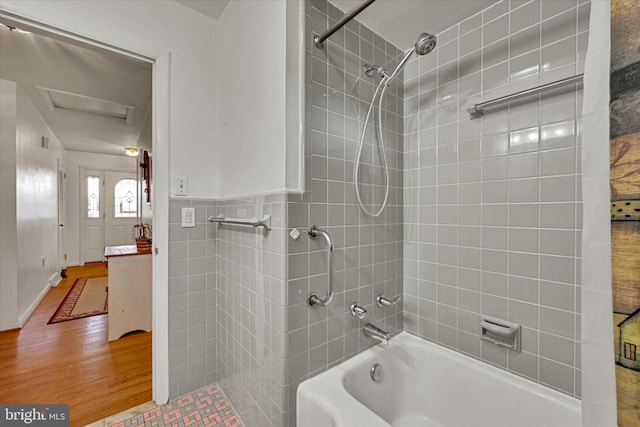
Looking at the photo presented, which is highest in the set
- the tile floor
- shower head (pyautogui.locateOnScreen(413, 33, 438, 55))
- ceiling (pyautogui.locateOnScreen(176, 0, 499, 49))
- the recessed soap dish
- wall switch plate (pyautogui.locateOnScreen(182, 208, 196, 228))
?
ceiling (pyautogui.locateOnScreen(176, 0, 499, 49))

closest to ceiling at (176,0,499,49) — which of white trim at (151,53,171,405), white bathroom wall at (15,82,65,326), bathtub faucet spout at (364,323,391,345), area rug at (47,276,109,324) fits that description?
white trim at (151,53,171,405)

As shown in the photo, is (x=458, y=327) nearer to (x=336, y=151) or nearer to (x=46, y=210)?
(x=336, y=151)

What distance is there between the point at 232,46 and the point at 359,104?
2.77ft

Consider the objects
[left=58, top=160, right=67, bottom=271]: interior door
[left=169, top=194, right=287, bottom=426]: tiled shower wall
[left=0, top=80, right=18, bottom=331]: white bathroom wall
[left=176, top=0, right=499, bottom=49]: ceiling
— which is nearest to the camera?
[left=169, top=194, right=287, bottom=426]: tiled shower wall

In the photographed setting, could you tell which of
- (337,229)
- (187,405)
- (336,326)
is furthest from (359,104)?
(187,405)

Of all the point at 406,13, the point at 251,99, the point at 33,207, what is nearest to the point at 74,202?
the point at 33,207

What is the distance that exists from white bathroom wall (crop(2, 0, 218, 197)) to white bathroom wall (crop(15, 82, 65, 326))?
7.18 feet

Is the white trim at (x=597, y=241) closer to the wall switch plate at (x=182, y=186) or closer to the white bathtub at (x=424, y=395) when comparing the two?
the white bathtub at (x=424, y=395)

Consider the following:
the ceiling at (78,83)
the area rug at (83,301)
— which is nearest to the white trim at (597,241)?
the ceiling at (78,83)

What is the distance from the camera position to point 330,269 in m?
1.16

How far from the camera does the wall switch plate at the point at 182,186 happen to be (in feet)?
5.16

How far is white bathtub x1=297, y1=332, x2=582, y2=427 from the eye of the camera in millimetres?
1028

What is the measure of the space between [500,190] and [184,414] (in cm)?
207

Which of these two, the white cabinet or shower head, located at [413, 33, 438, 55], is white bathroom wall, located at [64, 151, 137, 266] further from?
shower head, located at [413, 33, 438, 55]
